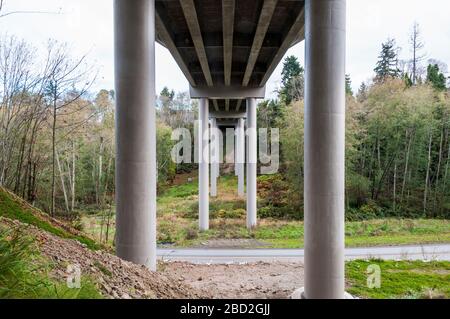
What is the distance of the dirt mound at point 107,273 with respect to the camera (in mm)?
4000

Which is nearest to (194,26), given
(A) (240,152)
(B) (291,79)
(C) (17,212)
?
(C) (17,212)

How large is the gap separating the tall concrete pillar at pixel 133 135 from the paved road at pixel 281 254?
6205mm

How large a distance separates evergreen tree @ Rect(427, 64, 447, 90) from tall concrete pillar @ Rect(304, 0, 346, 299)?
32.0 meters

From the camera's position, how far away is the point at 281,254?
45.9ft

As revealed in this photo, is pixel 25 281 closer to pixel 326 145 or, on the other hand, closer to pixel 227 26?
pixel 326 145

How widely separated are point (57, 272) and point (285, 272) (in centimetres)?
873

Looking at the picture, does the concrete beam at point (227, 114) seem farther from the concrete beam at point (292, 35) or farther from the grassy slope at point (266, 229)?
the concrete beam at point (292, 35)

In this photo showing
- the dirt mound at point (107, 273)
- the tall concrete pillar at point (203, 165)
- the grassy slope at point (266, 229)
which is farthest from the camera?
the tall concrete pillar at point (203, 165)

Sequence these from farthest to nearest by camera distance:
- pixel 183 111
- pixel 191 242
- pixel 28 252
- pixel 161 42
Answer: pixel 183 111
pixel 191 242
pixel 161 42
pixel 28 252

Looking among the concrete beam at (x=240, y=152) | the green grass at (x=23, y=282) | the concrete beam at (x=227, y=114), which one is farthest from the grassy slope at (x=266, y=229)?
the green grass at (x=23, y=282)

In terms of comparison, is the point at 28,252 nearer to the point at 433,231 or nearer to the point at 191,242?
the point at 191,242

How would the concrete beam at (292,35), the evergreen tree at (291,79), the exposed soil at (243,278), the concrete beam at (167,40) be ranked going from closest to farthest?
the exposed soil at (243,278) → the concrete beam at (292,35) → the concrete beam at (167,40) → the evergreen tree at (291,79)
